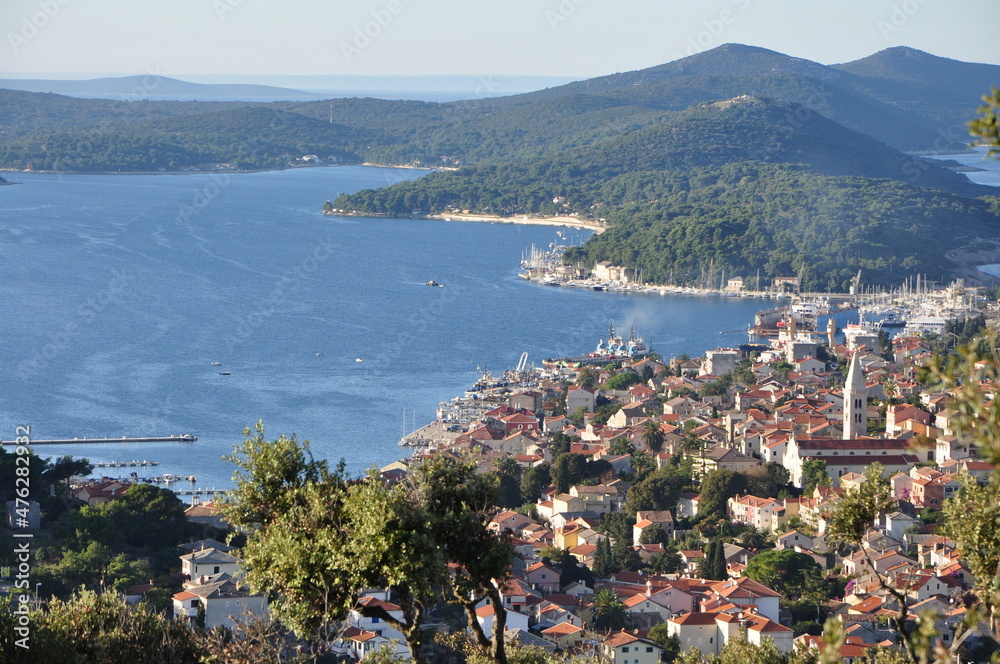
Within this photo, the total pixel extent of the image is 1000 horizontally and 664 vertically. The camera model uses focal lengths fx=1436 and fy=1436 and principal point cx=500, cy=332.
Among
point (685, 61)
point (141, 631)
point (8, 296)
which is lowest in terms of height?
point (8, 296)

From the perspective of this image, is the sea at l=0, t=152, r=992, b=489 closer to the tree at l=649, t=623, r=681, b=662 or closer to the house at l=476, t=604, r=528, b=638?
the house at l=476, t=604, r=528, b=638

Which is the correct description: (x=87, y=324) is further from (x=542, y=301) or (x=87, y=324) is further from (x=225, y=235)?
(x=225, y=235)

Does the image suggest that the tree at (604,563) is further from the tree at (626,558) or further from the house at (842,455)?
the house at (842,455)

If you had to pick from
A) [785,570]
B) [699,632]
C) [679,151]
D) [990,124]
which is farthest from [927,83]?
[990,124]

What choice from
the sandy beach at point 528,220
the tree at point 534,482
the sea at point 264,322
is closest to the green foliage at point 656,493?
the tree at point 534,482

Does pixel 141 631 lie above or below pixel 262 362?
above

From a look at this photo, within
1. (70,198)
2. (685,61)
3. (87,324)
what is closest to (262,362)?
(87,324)

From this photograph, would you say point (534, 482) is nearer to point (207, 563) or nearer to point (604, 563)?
point (604, 563)
